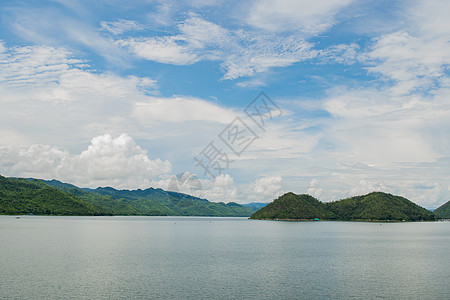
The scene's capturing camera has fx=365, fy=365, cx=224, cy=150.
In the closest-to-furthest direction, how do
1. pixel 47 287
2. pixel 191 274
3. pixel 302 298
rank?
pixel 302 298 < pixel 47 287 < pixel 191 274

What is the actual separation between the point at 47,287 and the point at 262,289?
3362 centimetres

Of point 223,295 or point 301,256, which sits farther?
point 301,256

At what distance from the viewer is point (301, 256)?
330ft

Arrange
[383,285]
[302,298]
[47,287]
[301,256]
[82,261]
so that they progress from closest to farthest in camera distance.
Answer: [302,298] < [47,287] < [383,285] < [82,261] < [301,256]

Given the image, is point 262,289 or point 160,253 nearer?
point 262,289

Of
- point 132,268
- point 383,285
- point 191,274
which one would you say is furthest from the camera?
point 132,268

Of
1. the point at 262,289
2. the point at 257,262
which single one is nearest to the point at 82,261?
the point at 257,262

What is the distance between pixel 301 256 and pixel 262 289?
45788mm

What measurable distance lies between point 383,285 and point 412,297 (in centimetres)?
835

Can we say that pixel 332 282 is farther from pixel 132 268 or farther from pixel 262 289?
pixel 132 268

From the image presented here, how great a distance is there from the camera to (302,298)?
52.1 m

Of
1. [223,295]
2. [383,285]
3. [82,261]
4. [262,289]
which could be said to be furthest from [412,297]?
[82,261]

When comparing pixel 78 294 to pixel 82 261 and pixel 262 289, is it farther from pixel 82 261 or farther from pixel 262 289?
pixel 82 261

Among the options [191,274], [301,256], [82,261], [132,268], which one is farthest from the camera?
[301,256]
